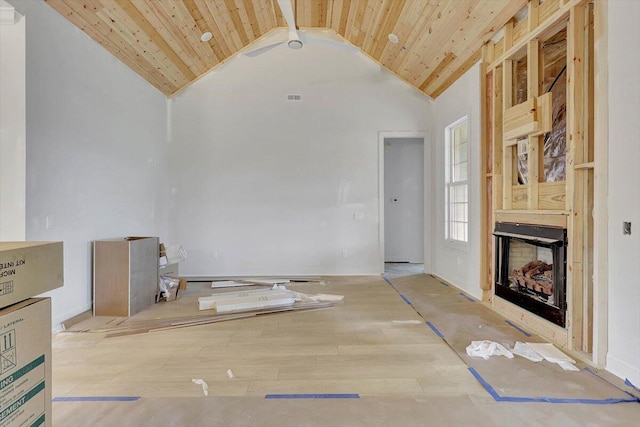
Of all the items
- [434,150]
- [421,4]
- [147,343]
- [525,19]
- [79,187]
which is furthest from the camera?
[434,150]

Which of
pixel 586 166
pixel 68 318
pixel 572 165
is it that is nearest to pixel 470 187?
pixel 572 165

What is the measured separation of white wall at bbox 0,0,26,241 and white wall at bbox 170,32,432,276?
2807 mm

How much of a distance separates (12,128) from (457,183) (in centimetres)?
498

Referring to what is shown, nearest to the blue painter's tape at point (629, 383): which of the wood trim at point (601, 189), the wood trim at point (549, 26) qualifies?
the wood trim at point (601, 189)

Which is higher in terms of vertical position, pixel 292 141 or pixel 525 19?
pixel 525 19

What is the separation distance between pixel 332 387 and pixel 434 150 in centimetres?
444

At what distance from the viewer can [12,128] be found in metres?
2.78

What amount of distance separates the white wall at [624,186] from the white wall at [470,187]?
1.79m

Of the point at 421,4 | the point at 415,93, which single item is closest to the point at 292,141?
the point at 415,93

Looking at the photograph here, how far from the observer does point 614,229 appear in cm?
220

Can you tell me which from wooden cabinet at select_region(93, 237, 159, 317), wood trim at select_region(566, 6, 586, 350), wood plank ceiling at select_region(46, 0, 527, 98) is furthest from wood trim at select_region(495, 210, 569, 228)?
wooden cabinet at select_region(93, 237, 159, 317)

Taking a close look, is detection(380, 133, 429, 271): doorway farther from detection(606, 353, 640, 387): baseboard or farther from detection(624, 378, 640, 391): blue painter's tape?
detection(624, 378, 640, 391): blue painter's tape

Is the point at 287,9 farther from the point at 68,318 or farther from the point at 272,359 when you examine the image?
the point at 68,318

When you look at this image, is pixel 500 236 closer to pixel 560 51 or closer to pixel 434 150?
pixel 560 51
